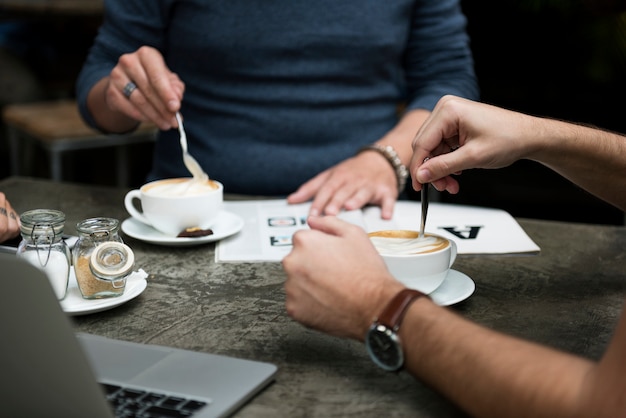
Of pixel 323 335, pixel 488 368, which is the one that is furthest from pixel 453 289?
pixel 488 368

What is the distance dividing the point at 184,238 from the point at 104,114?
61 cm

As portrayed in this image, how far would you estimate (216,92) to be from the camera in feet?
→ 5.68

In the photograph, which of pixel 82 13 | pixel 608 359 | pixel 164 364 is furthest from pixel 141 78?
pixel 82 13

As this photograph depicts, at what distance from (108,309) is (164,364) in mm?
200

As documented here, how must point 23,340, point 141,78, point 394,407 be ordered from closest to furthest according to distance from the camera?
1. point 23,340
2. point 394,407
3. point 141,78

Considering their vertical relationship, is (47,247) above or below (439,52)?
below

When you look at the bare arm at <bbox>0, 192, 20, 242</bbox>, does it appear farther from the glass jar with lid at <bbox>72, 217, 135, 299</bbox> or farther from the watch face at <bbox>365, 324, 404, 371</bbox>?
the watch face at <bbox>365, 324, 404, 371</bbox>

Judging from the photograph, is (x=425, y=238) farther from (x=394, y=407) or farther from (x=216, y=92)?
(x=216, y=92)

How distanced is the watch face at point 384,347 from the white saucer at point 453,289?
183 mm

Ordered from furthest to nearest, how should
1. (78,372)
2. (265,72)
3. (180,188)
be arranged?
(265,72) → (180,188) → (78,372)

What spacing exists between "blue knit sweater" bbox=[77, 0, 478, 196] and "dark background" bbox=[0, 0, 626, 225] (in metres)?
1.66

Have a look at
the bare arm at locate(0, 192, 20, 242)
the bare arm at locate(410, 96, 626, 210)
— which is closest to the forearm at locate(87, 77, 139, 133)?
the bare arm at locate(0, 192, 20, 242)

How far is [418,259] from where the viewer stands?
0.95 metres

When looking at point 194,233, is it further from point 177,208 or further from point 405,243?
point 405,243
